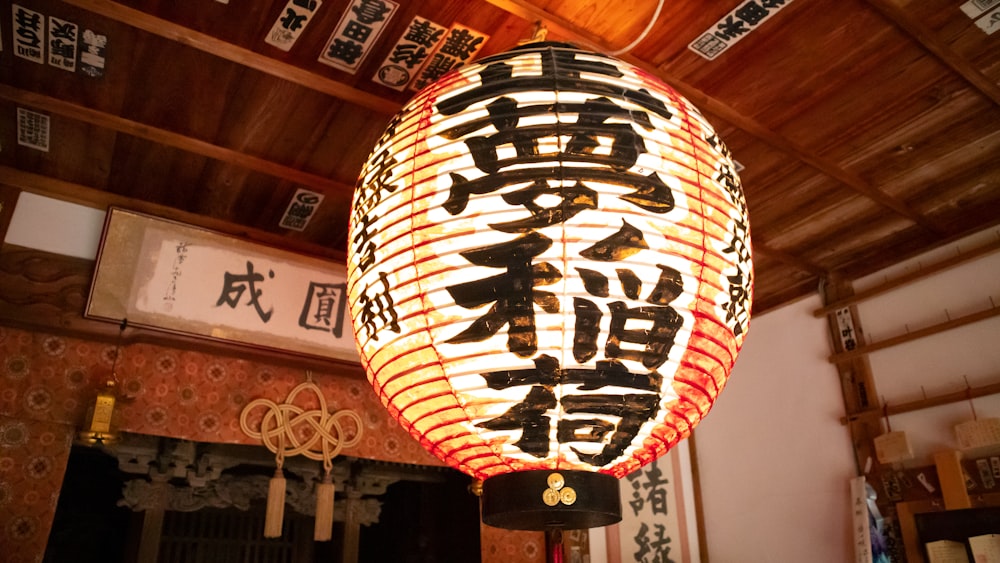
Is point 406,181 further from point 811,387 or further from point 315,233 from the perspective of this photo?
point 811,387

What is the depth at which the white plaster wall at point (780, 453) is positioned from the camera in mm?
3697

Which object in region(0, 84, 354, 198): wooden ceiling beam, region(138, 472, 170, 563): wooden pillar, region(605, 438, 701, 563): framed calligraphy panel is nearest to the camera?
region(0, 84, 354, 198): wooden ceiling beam

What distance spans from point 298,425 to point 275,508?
0.44 meters

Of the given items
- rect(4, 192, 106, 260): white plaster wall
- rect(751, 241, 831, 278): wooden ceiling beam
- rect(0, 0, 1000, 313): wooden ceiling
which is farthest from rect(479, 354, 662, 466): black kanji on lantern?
rect(751, 241, 831, 278): wooden ceiling beam

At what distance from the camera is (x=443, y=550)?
453 centimetres

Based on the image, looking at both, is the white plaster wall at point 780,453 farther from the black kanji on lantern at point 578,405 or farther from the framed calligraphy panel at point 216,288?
the black kanji on lantern at point 578,405

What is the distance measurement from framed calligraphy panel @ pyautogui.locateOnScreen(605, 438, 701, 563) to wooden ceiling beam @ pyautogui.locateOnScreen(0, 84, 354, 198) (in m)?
2.41

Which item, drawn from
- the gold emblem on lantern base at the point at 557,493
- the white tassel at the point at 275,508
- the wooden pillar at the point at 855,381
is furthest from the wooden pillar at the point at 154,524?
the wooden pillar at the point at 855,381

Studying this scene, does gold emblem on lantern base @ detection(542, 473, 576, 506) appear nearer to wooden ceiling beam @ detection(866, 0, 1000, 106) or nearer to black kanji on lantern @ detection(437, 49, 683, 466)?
black kanji on lantern @ detection(437, 49, 683, 466)

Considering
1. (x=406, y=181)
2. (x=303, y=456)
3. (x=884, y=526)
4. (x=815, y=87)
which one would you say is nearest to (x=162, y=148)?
(x=303, y=456)

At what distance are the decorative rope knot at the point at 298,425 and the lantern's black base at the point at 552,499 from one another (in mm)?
2180

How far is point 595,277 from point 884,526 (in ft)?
9.86

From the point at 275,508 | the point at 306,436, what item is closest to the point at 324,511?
the point at 275,508

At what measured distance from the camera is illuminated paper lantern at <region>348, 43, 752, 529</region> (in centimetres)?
126
